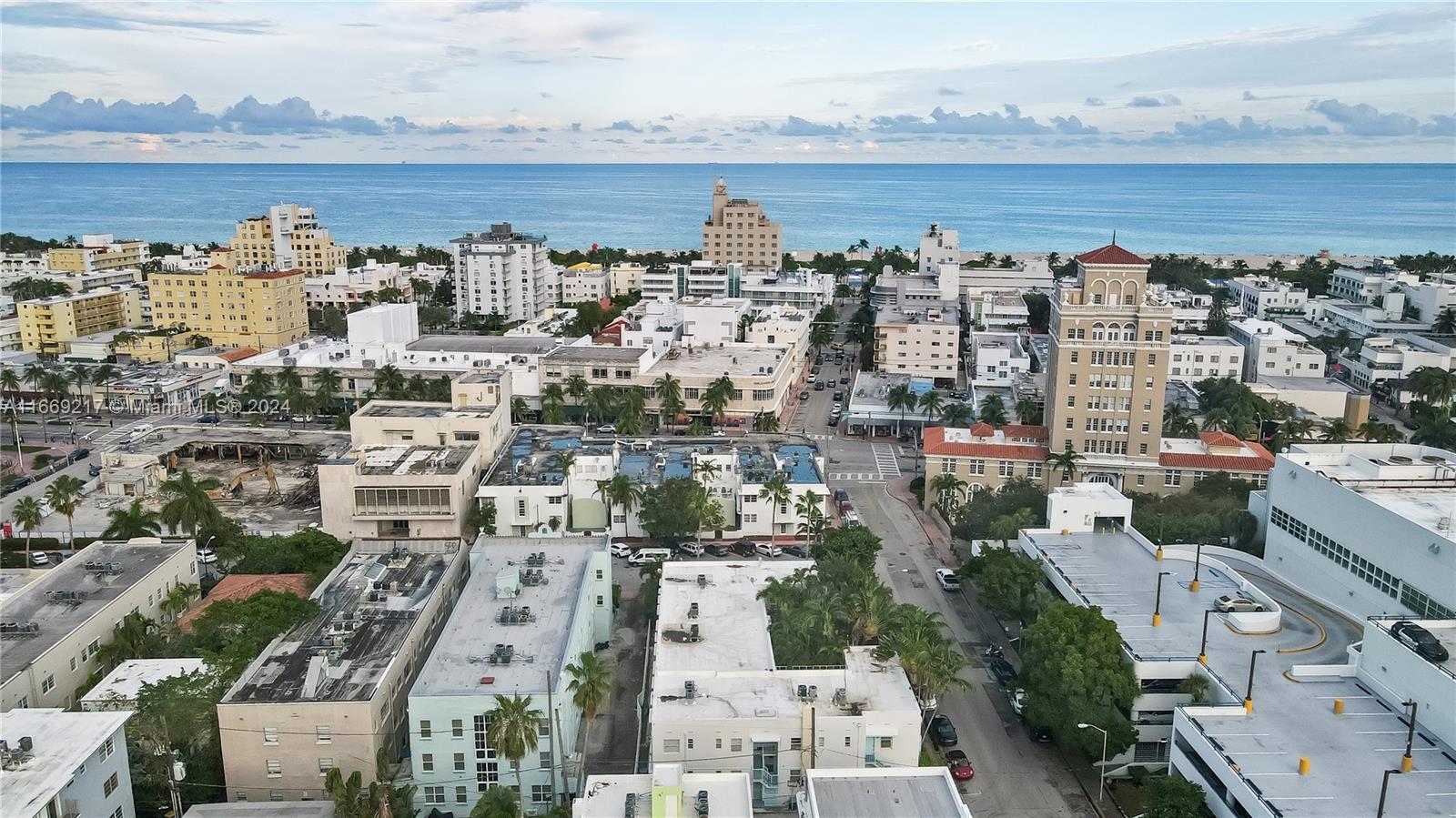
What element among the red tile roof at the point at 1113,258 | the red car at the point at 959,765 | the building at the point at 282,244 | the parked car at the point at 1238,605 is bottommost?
the red car at the point at 959,765

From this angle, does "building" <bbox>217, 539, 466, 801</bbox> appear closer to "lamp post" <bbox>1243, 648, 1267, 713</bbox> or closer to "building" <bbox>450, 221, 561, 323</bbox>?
"lamp post" <bbox>1243, 648, 1267, 713</bbox>

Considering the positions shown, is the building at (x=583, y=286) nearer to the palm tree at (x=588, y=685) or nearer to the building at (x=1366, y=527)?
the building at (x=1366, y=527)

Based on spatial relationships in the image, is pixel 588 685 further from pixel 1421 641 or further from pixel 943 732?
pixel 1421 641

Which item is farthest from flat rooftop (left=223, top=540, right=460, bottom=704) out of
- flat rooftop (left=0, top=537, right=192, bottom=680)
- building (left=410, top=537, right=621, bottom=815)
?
flat rooftop (left=0, top=537, right=192, bottom=680)

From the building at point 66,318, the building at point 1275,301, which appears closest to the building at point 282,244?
the building at point 66,318

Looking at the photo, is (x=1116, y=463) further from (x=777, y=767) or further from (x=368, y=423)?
(x=368, y=423)

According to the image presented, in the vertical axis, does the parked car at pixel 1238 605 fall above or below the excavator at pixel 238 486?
above

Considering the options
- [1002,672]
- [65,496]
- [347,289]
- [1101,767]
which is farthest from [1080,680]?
[347,289]
